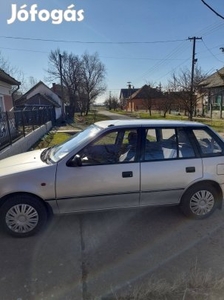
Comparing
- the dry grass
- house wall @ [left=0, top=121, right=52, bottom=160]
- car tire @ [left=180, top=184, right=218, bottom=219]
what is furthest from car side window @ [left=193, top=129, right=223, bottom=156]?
house wall @ [left=0, top=121, right=52, bottom=160]

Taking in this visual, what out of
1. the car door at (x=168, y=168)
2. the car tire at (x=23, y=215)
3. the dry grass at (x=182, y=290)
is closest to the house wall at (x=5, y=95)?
the car tire at (x=23, y=215)

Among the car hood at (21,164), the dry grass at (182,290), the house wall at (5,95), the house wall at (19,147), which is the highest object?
the house wall at (5,95)

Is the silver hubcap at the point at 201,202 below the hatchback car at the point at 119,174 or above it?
below

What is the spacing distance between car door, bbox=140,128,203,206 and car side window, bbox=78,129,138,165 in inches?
8.2

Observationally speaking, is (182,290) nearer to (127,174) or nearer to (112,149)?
(127,174)

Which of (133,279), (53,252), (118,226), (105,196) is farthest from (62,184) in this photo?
(133,279)

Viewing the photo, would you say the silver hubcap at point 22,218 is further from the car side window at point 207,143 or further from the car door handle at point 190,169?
the car side window at point 207,143

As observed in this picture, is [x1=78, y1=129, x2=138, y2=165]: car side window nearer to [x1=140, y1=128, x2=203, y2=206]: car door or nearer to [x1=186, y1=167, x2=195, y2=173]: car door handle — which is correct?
[x1=140, y1=128, x2=203, y2=206]: car door

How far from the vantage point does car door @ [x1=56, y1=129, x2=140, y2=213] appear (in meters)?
3.26

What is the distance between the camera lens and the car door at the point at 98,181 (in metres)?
3.26

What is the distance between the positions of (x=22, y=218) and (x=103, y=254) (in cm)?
119

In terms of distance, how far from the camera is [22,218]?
325 centimetres

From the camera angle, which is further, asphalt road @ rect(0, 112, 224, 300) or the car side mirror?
the car side mirror

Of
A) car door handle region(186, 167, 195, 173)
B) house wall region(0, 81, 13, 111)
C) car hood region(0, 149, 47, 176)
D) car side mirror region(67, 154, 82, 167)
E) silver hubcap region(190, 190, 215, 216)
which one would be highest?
house wall region(0, 81, 13, 111)
